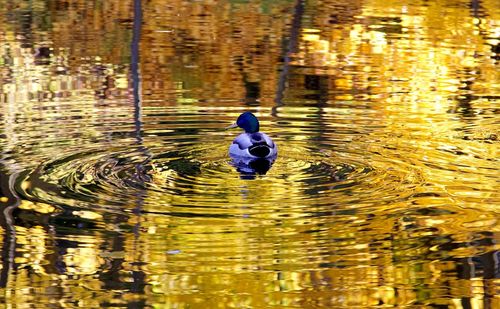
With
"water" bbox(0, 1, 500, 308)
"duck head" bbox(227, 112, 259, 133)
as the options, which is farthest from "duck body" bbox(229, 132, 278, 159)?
"duck head" bbox(227, 112, 259, 133)

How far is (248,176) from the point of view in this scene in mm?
12867

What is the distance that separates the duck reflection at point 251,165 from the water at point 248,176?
79mm

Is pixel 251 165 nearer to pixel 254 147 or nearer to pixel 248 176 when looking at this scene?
pixel 254 147

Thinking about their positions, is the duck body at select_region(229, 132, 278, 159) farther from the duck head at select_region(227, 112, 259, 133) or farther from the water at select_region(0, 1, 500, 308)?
the duck head at select_region(227, 112, 259, 133)

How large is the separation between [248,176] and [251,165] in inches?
21.7

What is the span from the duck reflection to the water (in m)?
0.08

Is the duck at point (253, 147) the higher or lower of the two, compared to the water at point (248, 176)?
higher

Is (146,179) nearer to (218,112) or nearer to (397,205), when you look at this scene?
(397,205)

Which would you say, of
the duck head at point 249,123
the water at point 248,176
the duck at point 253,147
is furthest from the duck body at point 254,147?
the duck head at point 249,123

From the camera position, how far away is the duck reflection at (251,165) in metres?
13.1

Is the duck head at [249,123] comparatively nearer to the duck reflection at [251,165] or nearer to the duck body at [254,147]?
the duck body at [254,147]

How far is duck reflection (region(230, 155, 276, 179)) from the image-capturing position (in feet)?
43.0

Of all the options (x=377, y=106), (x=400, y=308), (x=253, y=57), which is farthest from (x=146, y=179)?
(x=253, y=57)

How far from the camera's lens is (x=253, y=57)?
22266mm
